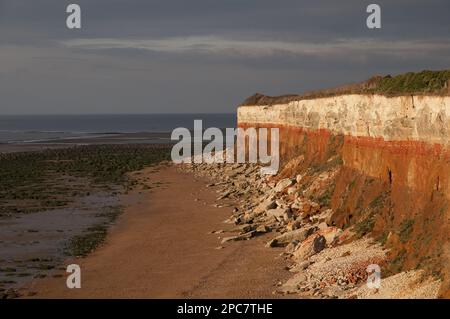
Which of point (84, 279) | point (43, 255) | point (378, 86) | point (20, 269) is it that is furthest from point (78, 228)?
point (378, 86)

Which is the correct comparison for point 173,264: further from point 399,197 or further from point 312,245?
point 399,197

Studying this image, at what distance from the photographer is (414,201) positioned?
17.3 metres

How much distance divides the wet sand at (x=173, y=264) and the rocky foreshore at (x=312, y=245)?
0.61m

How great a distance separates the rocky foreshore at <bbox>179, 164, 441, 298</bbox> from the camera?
48.3ft

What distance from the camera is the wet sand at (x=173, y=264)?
1781 cm

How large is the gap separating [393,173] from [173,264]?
25.7 ft

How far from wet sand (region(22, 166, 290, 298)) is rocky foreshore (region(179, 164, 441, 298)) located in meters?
0.61

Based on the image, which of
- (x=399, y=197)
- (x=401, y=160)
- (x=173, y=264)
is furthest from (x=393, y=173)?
(x=173, y=264)

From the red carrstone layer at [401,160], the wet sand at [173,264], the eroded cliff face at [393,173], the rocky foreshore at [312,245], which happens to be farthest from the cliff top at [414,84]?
the wet sand at [173,264]

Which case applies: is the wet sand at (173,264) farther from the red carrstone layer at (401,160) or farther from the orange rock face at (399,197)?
the red carrstone layer at (401,160)

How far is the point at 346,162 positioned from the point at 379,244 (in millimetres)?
6880
